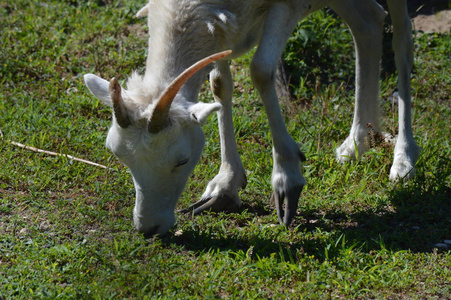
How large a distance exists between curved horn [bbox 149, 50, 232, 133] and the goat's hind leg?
254 centimetres

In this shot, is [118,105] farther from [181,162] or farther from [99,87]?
[181,162]

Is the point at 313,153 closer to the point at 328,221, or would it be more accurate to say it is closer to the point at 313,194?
the point at 313,194

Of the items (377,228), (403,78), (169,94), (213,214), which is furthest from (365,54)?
(169,94)

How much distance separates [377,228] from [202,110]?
168 cm

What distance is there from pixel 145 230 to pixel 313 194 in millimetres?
1657

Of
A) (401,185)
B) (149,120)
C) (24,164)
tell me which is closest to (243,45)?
(149,120)

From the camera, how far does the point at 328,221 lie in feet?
16.5

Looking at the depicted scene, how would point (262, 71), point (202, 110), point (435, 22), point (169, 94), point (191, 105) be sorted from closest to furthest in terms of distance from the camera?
point (169, 94) < point (202, 110) < point (191, 105) < point (262, 71) < point (435, 22)

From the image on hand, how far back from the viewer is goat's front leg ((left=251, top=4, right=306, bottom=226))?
4738 mm

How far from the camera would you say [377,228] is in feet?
16.0

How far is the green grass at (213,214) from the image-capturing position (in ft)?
13.5

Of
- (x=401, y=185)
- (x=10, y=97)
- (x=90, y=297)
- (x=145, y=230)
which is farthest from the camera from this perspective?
(x=10, y=97)

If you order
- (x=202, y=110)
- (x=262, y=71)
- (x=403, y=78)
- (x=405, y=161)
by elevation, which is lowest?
(x=405, y=161)

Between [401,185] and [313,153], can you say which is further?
[313,153]
